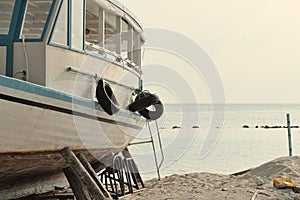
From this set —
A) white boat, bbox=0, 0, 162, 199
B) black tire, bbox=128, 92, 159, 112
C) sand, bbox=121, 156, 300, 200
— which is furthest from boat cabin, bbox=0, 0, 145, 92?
sand, bbox=121, 156, 300, 200

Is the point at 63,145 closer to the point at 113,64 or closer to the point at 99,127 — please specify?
the point at 99,127

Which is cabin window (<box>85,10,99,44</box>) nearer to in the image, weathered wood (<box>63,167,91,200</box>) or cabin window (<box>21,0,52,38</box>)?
cabin window (<box>21,0,52,38</box>)

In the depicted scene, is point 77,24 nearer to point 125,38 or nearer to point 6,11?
point 6,11

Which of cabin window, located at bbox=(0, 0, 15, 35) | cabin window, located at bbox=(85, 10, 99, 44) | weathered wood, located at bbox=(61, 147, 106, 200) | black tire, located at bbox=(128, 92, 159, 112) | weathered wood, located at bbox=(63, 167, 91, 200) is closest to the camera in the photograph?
cabin window, located at bbox=(0, 0, 15, 35)

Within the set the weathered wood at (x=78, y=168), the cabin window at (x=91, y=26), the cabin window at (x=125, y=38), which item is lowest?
the weathered wood at (x=78, y=168)

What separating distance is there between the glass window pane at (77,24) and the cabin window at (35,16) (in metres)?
0.40

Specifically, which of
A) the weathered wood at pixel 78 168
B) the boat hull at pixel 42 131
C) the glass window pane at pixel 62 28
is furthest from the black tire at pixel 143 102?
the glass window pane at pixel 62 28

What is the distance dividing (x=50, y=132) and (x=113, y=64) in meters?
2.56

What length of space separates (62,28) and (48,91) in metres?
1.21

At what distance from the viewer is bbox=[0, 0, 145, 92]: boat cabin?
23.9ft

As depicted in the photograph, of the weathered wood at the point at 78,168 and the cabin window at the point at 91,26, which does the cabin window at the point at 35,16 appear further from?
the weathered wood at the point at 78,168

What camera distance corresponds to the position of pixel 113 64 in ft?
31.4

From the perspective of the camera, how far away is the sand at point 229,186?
934 centimetres

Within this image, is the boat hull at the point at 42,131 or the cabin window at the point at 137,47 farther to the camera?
the cabin window at the point at 137,47
